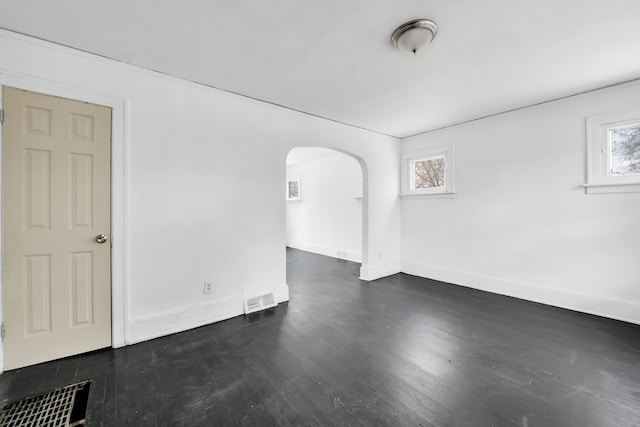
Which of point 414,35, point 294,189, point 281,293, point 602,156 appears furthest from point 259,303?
point 294,189

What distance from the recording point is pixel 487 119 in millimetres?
3877

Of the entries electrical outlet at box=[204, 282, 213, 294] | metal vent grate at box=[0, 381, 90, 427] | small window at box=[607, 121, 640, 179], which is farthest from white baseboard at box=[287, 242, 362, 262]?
metal vent grate at box=[0, 381, 90, 427]

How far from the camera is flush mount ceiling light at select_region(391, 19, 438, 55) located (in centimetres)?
188

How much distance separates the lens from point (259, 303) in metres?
3.20

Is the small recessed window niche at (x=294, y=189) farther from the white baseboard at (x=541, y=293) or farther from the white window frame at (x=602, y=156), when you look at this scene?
the white window frame at (x=602, y=156)

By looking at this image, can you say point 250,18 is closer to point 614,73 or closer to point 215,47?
point 215,47

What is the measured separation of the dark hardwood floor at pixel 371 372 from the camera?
5.24 feet

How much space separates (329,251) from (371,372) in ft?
15.2

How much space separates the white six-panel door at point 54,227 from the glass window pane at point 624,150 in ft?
16.9

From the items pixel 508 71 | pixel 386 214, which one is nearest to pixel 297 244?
→ pixel 386 214

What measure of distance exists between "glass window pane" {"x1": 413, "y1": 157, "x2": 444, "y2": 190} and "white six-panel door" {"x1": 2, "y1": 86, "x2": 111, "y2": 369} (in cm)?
445

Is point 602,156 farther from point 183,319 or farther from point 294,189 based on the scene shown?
point 294,189

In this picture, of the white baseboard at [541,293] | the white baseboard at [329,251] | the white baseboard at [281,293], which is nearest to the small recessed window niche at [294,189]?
the white baseboard at [329,251]

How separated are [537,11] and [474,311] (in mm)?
2887
